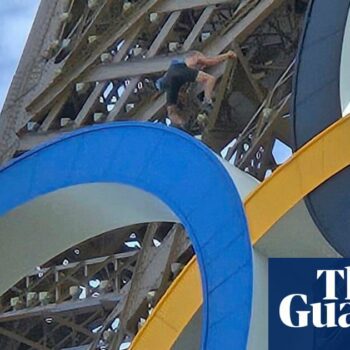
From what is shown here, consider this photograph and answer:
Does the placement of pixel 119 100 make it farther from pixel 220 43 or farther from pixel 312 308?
pixel 312 308

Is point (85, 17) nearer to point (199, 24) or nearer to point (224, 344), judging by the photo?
point (199, 24)

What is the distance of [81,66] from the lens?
20188mm

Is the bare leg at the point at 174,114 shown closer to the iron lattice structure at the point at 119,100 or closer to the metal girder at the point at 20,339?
the iron lattice structure at the point at 119,100

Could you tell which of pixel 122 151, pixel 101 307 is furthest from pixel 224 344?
pixel 101 307

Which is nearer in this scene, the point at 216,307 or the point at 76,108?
the point at 216,307

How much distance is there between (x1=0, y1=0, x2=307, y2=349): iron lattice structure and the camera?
18.1 m

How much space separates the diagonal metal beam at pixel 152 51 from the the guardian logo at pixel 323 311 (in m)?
8.92

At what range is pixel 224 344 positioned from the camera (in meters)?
10.7

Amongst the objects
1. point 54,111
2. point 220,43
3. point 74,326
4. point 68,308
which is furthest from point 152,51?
point 74,326

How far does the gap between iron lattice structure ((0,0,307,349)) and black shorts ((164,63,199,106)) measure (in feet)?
10.8

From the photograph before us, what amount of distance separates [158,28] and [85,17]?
1.27 m

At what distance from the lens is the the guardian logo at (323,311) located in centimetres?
1059

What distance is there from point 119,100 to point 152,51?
0.65 m

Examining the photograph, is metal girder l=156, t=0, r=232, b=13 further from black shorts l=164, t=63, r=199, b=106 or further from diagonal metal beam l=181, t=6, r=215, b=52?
black shorts l=164, t=63, r=199, b=106
